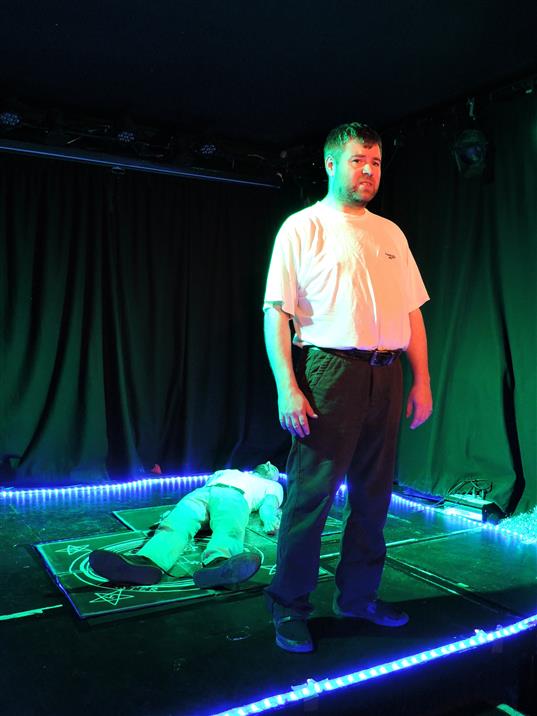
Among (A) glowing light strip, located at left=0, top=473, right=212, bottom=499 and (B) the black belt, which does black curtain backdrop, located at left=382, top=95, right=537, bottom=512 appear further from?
(B) the black belt

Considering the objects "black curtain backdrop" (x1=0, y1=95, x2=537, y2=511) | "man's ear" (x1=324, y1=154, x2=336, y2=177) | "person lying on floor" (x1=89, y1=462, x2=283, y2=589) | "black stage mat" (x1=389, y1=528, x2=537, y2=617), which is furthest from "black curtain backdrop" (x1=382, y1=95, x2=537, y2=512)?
"man's ear" (x1=324, y1=154, x2=336, y2=177)

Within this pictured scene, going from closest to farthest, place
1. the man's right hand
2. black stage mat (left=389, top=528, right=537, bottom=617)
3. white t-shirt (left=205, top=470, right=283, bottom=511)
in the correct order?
the man's right hand → black stage mat (left=389, top=528, right=537, bottom=617) → white t-shirt (left=205, top=470, right=283, bottom=511)

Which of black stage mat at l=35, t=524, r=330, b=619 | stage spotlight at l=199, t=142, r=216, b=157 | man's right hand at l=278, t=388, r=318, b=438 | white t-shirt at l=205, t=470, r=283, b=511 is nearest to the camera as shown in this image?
man's right hand at l=278, t=388, r=318, b=438

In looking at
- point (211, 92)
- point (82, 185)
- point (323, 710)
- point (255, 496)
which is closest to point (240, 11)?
point (211, 92)

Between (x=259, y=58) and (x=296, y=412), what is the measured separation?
2.59m

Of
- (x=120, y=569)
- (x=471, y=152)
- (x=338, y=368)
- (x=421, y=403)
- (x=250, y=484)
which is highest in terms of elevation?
(x=471, y=152)

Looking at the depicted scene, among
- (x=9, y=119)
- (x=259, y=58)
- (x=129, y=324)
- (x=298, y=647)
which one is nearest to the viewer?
(x=298, y=647)

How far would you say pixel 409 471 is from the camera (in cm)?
442

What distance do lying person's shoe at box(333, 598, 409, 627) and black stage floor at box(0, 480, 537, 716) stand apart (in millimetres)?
31

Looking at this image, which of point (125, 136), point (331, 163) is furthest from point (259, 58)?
point (331, 163)

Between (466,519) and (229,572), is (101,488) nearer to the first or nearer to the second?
(229,572)

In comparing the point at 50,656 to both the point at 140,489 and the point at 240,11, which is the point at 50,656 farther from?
the point at 240,11

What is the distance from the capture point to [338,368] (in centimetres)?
190

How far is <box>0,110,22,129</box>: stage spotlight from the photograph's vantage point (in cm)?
396
